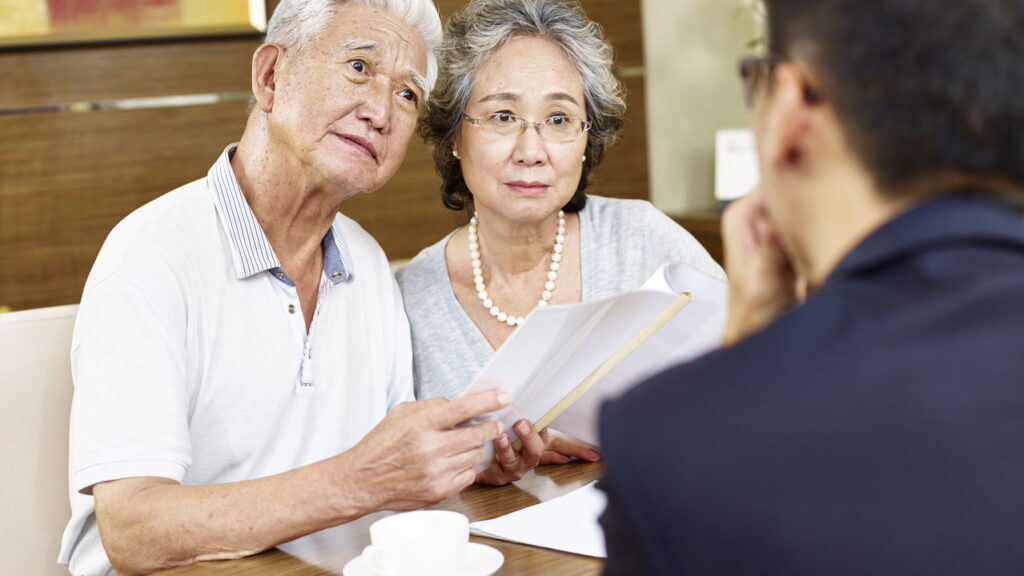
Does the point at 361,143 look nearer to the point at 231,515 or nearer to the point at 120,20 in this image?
the point at 231,515

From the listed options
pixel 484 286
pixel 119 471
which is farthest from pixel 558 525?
pixel 484 286

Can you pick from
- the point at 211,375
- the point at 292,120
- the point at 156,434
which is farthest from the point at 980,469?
the point at 292,120

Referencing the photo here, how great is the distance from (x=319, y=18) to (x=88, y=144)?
5.50 feet

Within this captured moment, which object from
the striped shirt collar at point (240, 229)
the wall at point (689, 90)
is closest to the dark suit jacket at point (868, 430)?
the striped shirt collar at point (240, 229)

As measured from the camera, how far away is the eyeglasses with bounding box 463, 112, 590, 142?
1.96 m

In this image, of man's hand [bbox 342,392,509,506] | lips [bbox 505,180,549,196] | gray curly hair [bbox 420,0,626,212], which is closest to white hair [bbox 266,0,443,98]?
gray curly hair [bbox 420,0,626,212]

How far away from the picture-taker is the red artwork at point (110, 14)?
3.11 m

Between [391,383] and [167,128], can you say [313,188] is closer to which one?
[391,383]

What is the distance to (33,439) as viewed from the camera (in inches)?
64.0

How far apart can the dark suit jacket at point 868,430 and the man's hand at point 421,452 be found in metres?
0.69

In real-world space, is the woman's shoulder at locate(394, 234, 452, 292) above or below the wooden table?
above

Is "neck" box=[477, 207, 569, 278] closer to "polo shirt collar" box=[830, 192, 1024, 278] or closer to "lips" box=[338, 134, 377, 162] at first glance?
"lips" box=[338, 134, 377, 162]

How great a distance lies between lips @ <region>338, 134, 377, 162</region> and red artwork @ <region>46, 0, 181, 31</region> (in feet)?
5.74

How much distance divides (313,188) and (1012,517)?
133 centimetres
